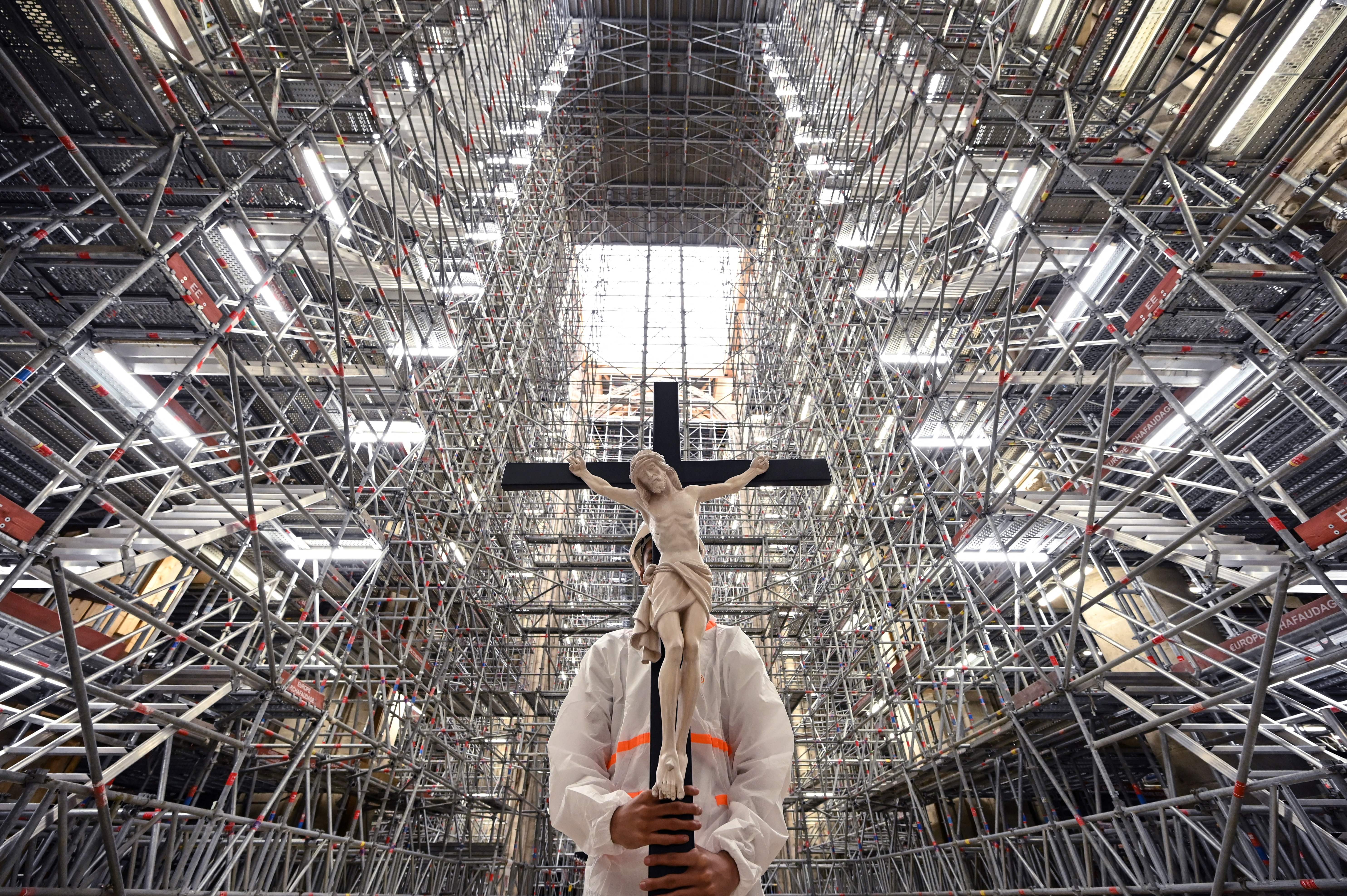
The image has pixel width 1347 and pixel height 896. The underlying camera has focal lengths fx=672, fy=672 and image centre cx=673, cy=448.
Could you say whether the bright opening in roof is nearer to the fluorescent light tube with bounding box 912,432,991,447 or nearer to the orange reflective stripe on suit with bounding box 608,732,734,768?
the fluorescent light tube with bounding box 912,432,991,447

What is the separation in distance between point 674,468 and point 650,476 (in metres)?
0.32

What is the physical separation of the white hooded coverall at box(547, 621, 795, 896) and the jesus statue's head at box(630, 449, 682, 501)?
0.77 metres

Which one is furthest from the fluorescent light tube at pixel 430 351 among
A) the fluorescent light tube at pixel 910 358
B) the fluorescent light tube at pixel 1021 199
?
the fluorescent light tube at pixel 1021 199

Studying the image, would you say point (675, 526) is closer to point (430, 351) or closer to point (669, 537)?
point (669, 537)

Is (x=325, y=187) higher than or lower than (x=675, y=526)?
higher

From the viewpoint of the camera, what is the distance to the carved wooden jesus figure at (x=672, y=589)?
2.76 meters

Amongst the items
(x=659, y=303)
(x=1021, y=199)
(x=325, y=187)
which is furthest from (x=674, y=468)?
(x=659, y=303)

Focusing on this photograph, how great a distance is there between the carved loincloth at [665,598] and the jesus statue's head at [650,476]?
39 cm

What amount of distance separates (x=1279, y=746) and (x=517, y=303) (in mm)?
14861

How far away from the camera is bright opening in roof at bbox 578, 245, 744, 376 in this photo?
71.9 ft

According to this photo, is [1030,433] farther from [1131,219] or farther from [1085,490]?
[1131,219]

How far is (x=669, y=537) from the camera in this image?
11.0 feet

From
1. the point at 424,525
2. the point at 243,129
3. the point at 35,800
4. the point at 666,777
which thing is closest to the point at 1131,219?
the point at 666,777

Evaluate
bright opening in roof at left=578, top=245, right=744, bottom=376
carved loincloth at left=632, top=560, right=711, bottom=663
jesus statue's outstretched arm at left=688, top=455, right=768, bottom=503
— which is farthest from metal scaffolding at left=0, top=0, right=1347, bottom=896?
bright opening in roof at left=578, top=245, right=744, bottom=376
